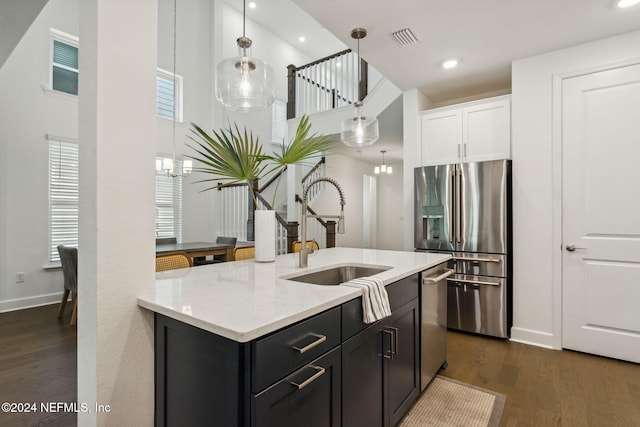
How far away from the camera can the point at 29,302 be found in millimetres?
4023

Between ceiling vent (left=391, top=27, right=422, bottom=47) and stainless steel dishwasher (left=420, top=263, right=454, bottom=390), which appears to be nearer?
stainless steel dishwasher (left=420, top=263, right=454, bottom=390)

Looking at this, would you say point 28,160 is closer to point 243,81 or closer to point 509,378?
point 243,81

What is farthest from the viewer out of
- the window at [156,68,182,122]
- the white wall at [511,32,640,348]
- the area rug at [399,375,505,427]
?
the window at [156,68,182,122]

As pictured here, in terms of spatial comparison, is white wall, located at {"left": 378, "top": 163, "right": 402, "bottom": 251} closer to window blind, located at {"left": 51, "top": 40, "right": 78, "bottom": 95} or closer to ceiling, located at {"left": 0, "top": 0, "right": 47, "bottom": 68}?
window blind, located at {"left": 51, "top": 40, "right": 78, "bottom": 95}

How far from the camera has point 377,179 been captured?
9.11 m

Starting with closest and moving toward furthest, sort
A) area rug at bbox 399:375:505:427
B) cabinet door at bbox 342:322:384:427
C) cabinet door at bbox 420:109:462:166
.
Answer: cabinet door at bbox 342:322:384:427 → area rug at bbox 399:375:505:427 → cabinet door at bbox 420:109:462:166

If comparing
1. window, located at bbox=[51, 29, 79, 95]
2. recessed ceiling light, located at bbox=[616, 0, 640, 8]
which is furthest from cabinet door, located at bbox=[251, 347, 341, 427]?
window, located at bbox=[51, 29, 79, 95]

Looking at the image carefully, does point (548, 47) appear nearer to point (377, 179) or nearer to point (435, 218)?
point (435, 218)

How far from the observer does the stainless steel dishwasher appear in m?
2.01

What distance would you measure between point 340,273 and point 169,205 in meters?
4.36

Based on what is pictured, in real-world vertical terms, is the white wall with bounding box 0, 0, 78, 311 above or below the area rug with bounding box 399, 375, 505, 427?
above

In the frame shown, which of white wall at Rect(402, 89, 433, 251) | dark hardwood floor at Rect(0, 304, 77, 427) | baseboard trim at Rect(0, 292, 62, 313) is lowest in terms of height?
dark hardwood floor at Rect(0, 304, 77, 427)

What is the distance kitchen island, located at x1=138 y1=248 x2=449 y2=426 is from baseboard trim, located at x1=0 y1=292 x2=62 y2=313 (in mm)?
3787

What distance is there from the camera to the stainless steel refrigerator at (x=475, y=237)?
9.87 ft
